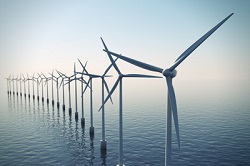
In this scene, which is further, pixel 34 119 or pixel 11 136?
pixel 34 119

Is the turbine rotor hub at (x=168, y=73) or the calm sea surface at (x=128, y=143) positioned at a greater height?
the turbine rotor hub at (x=168, y=73)

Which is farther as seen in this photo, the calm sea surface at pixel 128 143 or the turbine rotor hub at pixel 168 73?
the calm sea surface at pixel 128 143

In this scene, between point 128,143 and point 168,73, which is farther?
point 128,143

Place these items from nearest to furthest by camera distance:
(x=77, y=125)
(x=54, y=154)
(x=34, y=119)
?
1. (x=54, y=154)
2. (x=77, y=125)
3. (x=34, y=119)

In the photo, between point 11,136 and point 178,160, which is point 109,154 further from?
point 11,136

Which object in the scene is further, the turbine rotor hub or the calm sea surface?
the calm sea surface

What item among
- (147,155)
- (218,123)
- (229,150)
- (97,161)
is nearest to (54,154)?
(97,161)

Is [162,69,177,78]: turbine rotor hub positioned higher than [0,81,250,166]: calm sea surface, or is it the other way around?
[162,69,177,78]: turbine rotor hub

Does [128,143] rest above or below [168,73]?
below

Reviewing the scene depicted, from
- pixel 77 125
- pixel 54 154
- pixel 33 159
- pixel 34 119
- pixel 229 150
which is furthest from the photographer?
pixel 34 119

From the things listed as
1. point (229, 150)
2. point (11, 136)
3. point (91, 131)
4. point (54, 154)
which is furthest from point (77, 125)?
point (229, 150)
